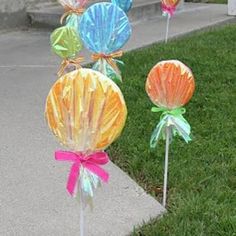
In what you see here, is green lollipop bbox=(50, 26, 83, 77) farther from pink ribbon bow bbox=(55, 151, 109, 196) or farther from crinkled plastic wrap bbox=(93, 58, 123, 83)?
pink ribbon bow bbox=(55, 151, 109, 196)

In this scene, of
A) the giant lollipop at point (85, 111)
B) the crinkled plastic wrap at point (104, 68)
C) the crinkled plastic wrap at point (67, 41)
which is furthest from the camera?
the crinkled plastic wrap at point (67, 41)

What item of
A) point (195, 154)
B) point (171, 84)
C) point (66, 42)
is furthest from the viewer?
point (66, 42)

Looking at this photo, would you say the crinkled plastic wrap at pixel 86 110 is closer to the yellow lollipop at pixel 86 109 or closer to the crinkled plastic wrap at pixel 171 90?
the yellow lollipop at pixel 86 109

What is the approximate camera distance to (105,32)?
404 centimetres

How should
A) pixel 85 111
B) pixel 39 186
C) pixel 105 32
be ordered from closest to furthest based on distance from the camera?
pixel 85 111, pixel 39 186, pixel 105 32

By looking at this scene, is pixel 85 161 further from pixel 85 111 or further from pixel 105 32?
pixel 105 32

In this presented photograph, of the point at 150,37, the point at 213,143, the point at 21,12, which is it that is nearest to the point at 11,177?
the point at 213,143

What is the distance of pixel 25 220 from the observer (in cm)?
339

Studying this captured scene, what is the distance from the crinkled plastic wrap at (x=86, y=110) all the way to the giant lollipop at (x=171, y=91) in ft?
2.97

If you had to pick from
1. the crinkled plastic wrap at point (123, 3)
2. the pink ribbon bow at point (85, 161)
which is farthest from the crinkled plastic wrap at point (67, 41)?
the pink ribbon bow at point (85, 161)

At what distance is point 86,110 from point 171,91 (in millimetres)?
1018

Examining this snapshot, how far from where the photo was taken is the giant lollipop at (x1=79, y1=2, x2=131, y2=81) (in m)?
4.02

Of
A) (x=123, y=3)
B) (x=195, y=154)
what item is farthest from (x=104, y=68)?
(x=123, y=3)

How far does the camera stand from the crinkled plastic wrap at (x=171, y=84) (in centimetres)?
342
